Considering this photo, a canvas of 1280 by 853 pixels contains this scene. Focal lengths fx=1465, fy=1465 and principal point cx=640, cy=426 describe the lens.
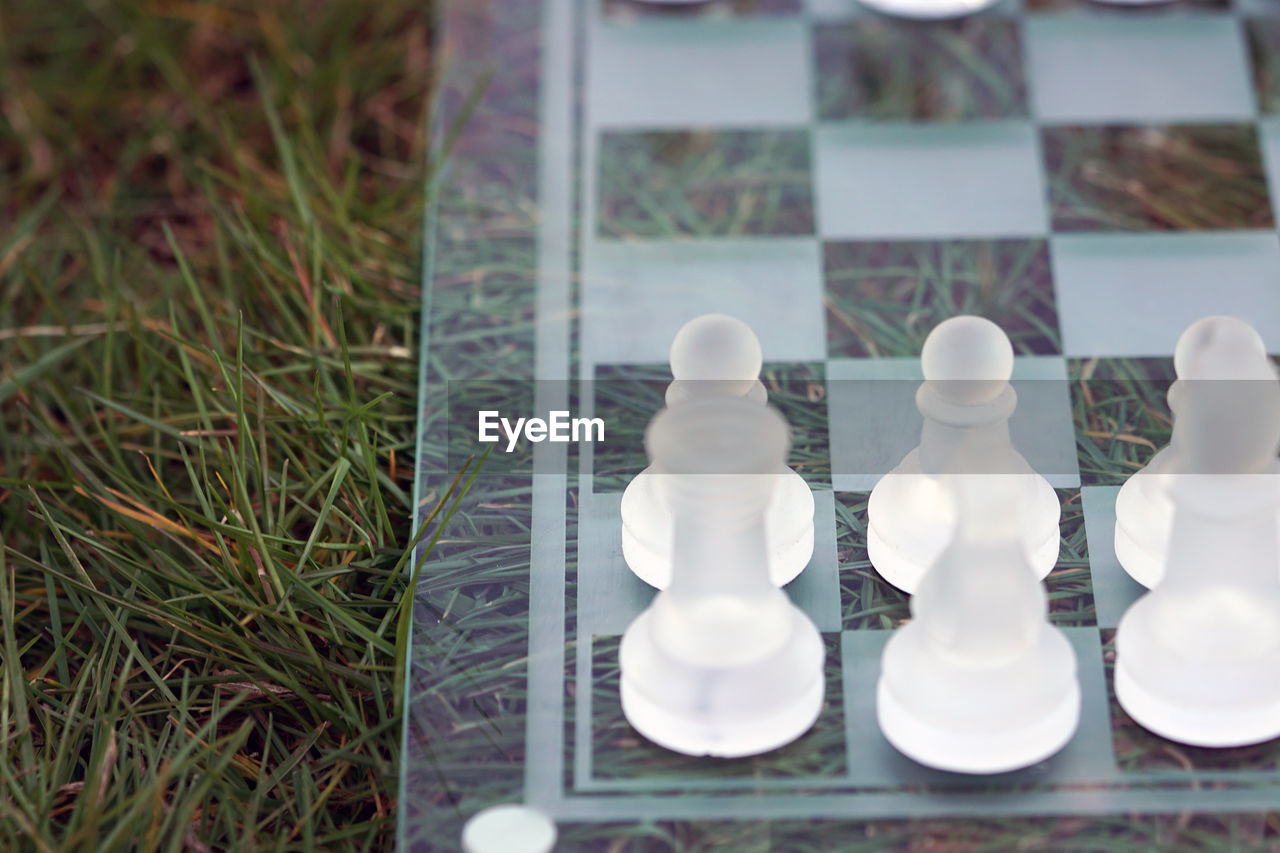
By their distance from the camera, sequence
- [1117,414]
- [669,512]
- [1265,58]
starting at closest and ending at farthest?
[669,512], [1117,414], [1265,58]

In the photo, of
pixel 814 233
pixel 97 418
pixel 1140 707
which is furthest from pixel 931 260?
pixel 97 418

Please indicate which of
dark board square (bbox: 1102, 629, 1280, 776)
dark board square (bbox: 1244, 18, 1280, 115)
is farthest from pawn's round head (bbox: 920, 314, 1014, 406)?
dark board square (bbox: 1244, 18, 1280, 115)

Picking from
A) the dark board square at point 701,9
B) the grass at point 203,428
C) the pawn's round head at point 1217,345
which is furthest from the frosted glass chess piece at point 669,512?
the dark board square at point 701,9

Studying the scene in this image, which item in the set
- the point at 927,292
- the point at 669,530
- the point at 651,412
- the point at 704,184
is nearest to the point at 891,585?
the point at 669,530

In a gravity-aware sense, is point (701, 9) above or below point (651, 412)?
above

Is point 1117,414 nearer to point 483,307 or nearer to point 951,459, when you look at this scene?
point 951,459

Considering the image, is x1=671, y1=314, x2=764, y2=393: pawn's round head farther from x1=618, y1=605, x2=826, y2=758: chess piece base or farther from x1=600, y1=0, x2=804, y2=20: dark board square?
x1=600, y1=0, x2=804, y2=20: dark board square

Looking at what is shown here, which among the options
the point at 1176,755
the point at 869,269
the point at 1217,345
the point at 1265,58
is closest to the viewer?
the point at 1217,345
